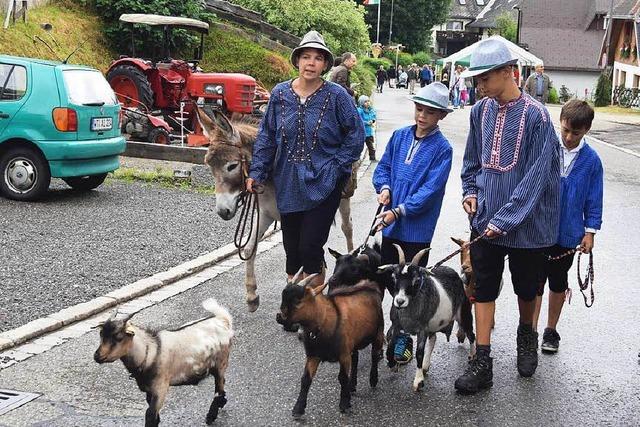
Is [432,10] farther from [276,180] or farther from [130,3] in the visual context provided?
[276,180]

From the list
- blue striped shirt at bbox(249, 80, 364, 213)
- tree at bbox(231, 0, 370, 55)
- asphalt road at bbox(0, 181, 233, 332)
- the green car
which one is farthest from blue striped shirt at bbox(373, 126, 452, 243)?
tree at bbox(231, 0, 370, 55)

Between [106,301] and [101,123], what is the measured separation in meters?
5.74

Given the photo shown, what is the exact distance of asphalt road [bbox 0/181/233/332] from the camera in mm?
8234

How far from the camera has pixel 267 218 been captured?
7.83 m

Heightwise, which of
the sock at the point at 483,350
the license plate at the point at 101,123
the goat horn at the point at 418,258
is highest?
the goat horn at the point at 418,258

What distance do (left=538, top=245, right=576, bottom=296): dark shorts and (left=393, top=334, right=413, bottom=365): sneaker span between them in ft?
3.55

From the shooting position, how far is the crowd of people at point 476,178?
236 inches

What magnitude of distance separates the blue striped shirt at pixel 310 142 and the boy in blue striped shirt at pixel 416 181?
32 centimetres

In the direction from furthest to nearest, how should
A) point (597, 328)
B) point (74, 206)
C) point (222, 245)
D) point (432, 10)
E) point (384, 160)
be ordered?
point (432, 10)
point (74, 206)
point (222, 245)
point (597, 328)
point (384, 160)

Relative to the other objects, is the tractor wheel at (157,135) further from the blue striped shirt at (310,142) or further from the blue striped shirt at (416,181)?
the blue striped shirt at (416,181)

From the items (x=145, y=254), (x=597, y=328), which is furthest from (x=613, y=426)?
(x=145, y=254)

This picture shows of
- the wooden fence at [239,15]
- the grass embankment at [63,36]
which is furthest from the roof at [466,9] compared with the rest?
the grass embankment at [63,36]

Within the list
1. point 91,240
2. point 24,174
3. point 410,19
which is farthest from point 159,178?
point 410,19

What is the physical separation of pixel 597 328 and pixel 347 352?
10.2 feet
